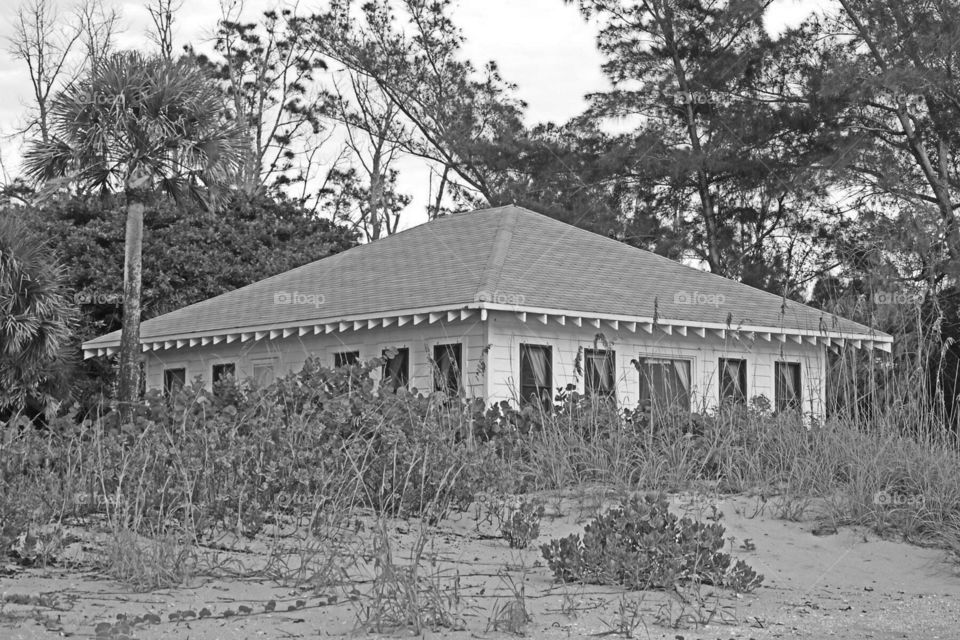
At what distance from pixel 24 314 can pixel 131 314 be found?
173 cm

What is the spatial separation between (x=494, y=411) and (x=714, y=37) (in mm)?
19752

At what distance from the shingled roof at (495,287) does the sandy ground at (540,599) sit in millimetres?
7659

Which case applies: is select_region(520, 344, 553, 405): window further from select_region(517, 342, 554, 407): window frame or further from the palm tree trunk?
the palm tree trunk

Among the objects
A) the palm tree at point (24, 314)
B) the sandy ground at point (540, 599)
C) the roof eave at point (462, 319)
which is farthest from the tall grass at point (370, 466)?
the palm tree at point (24, 314)

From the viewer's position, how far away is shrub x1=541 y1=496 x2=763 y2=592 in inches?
239

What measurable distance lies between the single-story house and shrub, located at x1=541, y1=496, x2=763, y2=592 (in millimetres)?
7631

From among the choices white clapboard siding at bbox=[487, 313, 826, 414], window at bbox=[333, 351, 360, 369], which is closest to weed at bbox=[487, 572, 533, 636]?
white clapboard siding at bbox=[487, 313, 826, 414]

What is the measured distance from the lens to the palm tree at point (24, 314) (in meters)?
17.9

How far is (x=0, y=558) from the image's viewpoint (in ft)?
20.0

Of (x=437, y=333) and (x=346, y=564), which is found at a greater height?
(x=437, y=333)

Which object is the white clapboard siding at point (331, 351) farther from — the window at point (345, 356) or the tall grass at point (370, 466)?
the tall grass at point (370, 466)

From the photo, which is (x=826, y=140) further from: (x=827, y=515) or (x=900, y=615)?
(x=900, y=615)

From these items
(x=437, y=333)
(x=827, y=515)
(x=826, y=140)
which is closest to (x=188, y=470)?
(x=827, y=515)

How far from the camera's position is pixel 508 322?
15516mm
